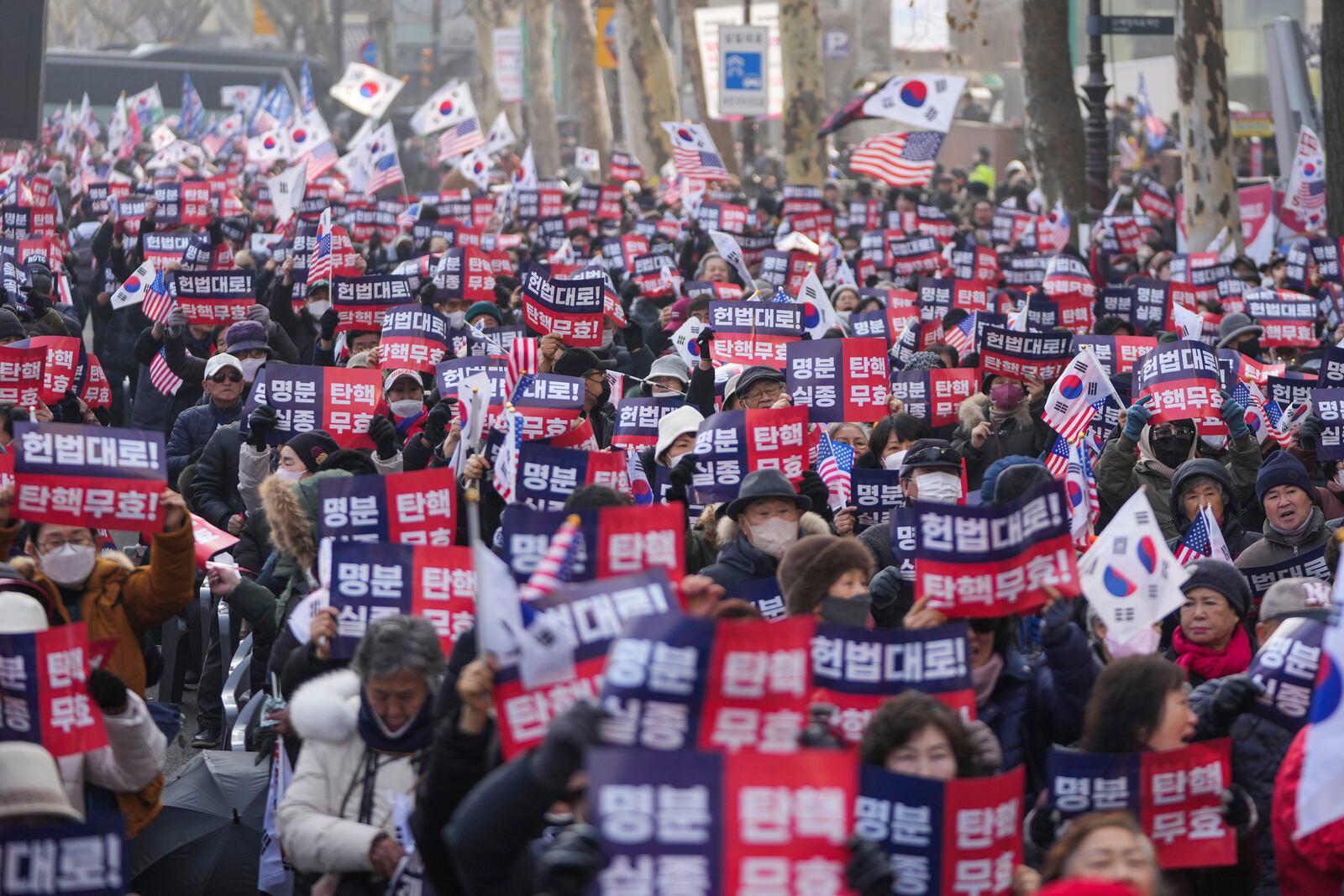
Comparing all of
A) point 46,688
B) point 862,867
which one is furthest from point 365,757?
point 862,867

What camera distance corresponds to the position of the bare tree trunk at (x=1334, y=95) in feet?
64.8

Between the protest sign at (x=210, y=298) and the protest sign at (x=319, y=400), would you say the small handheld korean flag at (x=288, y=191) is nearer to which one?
the protest sign at (x=210, y=298)

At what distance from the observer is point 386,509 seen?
6.68 metres

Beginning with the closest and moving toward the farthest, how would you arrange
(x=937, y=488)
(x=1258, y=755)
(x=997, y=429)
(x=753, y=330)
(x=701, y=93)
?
(x=1258, y=755), (x=937, y=488), (x=997, y=429), (x=753, y=330), (x=701, y=93)

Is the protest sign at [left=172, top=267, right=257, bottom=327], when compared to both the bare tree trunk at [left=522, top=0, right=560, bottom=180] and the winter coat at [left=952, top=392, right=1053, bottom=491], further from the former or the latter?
the bare tree trunk at [left=522, top=0, right=560, bottom=180]

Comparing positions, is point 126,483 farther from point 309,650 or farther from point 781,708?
point 781,708

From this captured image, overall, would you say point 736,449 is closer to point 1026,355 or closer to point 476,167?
point 1026,355

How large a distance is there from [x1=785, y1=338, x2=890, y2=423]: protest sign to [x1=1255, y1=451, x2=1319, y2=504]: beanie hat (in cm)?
210

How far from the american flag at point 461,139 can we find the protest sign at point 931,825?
899 inches

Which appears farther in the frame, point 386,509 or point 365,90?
point 365,90

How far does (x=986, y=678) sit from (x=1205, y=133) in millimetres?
18820

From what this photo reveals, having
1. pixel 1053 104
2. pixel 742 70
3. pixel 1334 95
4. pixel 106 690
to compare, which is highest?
pixel 742 70

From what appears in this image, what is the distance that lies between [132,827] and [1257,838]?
2.72m

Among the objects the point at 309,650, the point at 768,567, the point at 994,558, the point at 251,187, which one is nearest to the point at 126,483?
the point at 309,650
